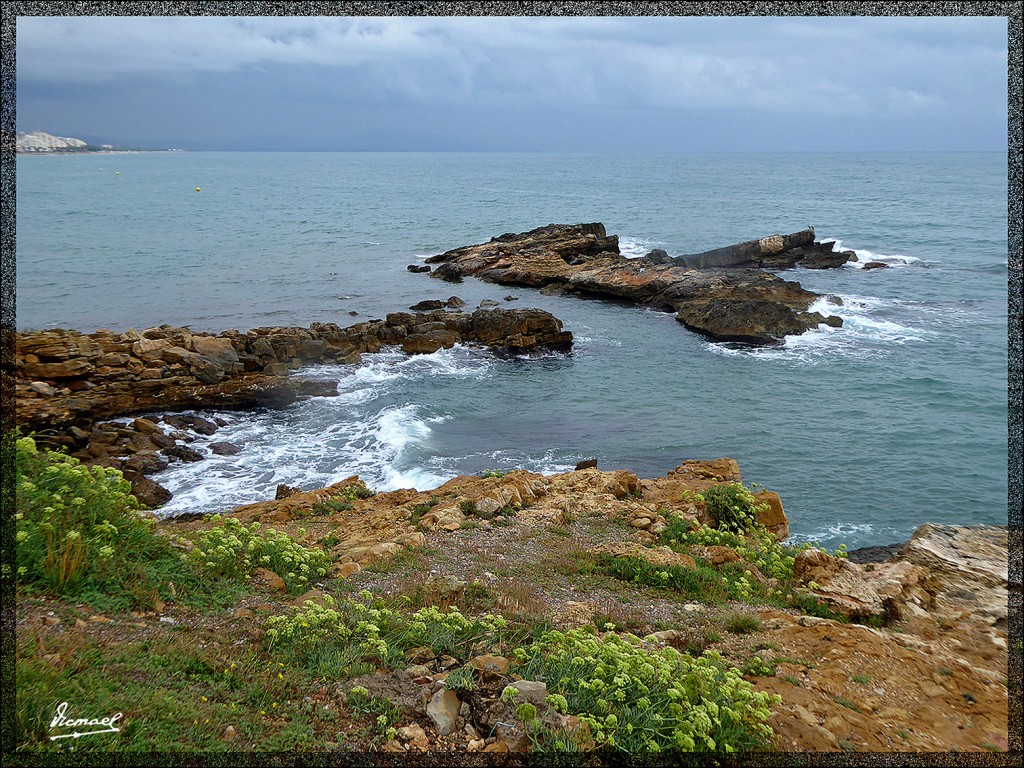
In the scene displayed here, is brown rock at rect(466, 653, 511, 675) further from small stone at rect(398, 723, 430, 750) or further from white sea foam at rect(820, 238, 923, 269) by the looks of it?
white sea foam at rect(820, 238, 923, 269)

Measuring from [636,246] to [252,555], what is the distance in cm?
5021

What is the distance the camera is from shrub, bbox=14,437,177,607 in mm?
4969

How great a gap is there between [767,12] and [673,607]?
643 cm

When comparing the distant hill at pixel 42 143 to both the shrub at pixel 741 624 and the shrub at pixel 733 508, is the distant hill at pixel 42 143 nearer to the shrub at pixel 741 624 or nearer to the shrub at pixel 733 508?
the shrub at pixel 741 624

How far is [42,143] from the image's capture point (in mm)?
5012

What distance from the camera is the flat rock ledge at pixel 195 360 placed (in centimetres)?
1980

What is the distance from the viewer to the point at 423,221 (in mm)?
73125

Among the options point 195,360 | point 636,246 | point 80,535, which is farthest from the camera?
point 636,246

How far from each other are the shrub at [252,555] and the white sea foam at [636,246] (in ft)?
142

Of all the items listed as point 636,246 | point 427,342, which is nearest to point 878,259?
point 636,246

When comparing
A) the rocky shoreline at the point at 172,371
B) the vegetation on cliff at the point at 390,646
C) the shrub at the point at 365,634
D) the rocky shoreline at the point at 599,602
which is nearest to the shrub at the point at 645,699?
the vegetation on cliff at the point at 390,646

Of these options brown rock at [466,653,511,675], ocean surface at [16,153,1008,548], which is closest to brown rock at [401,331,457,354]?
ocean surface at [16,153,1008,548]

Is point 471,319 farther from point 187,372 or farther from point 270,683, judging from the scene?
point 270,683

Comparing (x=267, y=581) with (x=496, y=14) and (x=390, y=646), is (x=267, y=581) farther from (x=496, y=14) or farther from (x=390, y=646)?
(x=496, y=14)
